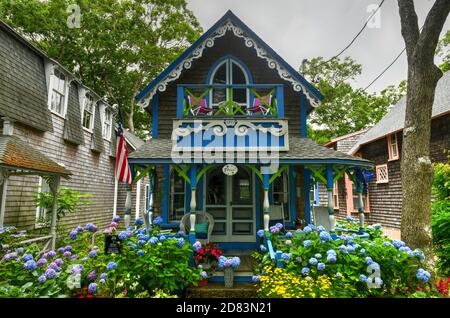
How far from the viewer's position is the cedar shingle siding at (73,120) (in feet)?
37.6

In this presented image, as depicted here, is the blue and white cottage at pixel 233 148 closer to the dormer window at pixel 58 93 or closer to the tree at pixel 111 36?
the dormer window at pixel 58 93

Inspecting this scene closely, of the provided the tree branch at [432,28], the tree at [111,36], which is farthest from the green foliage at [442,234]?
the tree at [111,36]

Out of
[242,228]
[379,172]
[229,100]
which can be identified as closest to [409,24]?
[229,100]

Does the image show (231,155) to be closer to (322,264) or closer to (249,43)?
(322,264)

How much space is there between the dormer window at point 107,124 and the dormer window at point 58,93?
4.06 meters

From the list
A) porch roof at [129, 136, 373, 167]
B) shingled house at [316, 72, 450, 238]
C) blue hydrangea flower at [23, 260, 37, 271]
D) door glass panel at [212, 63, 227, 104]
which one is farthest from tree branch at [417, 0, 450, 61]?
blue hydrangea flower at [23, 260, 37, 271]

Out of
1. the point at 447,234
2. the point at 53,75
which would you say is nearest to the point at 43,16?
the point at 53,75

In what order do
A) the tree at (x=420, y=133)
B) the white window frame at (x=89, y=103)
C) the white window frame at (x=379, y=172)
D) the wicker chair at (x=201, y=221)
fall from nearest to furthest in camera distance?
the tree at (x=420, y=133) → the wicker chair at (x=201, y=221) → the white window frame at (x=89, y=103) → the white window frame at (x=379, y=172)

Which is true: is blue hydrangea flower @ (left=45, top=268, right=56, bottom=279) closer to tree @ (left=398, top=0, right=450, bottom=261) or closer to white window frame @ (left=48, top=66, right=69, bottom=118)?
tree @ (left=398, top=0, right=450, bottom=261)

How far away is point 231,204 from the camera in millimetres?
8055

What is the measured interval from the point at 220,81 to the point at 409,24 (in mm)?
5234

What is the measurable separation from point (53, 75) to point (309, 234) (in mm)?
11157

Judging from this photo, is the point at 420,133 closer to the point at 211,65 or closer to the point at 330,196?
the point at 330,196

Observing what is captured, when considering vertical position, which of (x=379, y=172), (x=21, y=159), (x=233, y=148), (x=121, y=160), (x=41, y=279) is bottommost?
(x=41, y=279)
